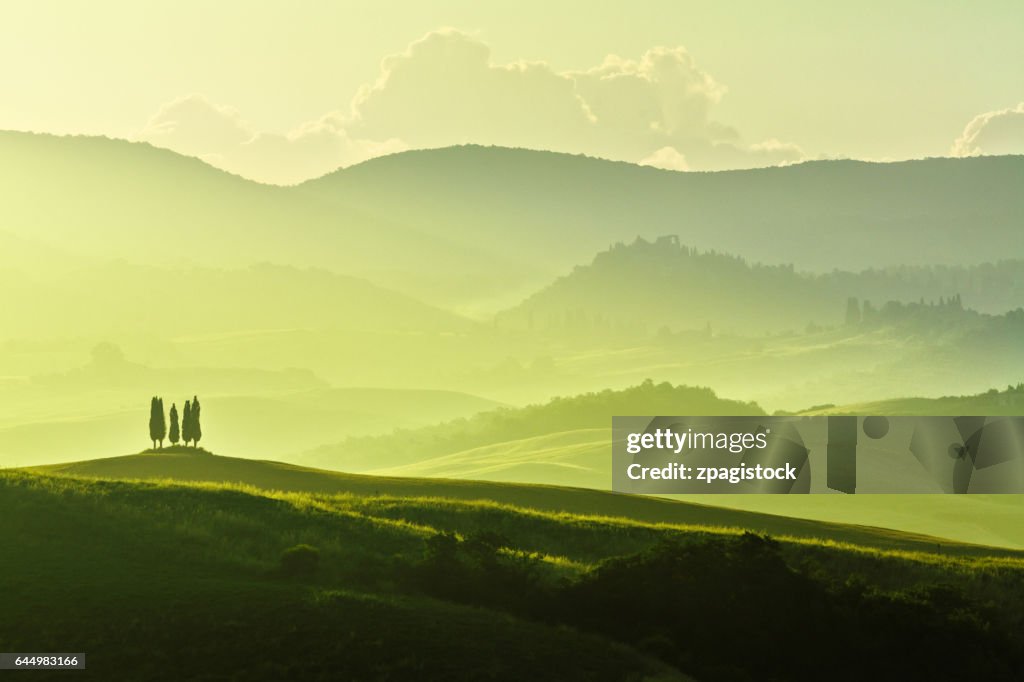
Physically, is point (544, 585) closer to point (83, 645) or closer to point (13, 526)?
point (83, 645)

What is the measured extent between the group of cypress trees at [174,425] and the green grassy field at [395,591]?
34.0m

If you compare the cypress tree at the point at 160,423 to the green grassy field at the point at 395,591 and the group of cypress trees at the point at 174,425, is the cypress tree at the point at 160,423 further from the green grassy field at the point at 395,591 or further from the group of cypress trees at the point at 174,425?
the green grassy field at the point at 395,591

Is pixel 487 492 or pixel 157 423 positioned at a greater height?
Answer: pixel 157 423

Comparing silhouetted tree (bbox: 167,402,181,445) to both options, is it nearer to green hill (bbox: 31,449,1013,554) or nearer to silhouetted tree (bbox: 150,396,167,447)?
silhouetted tree (bbox: 150,396,167,447)

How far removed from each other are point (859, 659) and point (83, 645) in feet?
90.6

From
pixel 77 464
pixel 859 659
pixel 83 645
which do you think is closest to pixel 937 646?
pixel 859 659

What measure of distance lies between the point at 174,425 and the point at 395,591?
5688 centimetres

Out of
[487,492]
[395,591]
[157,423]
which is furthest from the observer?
[157,423]

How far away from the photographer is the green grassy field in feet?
139

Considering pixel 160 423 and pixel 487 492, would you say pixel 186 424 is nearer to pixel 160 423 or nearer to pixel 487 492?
pixel 160 423

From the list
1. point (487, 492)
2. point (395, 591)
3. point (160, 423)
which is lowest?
point (395, 591)

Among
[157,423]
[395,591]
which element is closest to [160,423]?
[157,423]

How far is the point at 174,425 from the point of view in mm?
101938

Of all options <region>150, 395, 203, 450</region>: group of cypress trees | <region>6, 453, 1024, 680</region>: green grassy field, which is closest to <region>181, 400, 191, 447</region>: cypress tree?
<region>150, 395, 203, 450</region>: group of cypress trees
